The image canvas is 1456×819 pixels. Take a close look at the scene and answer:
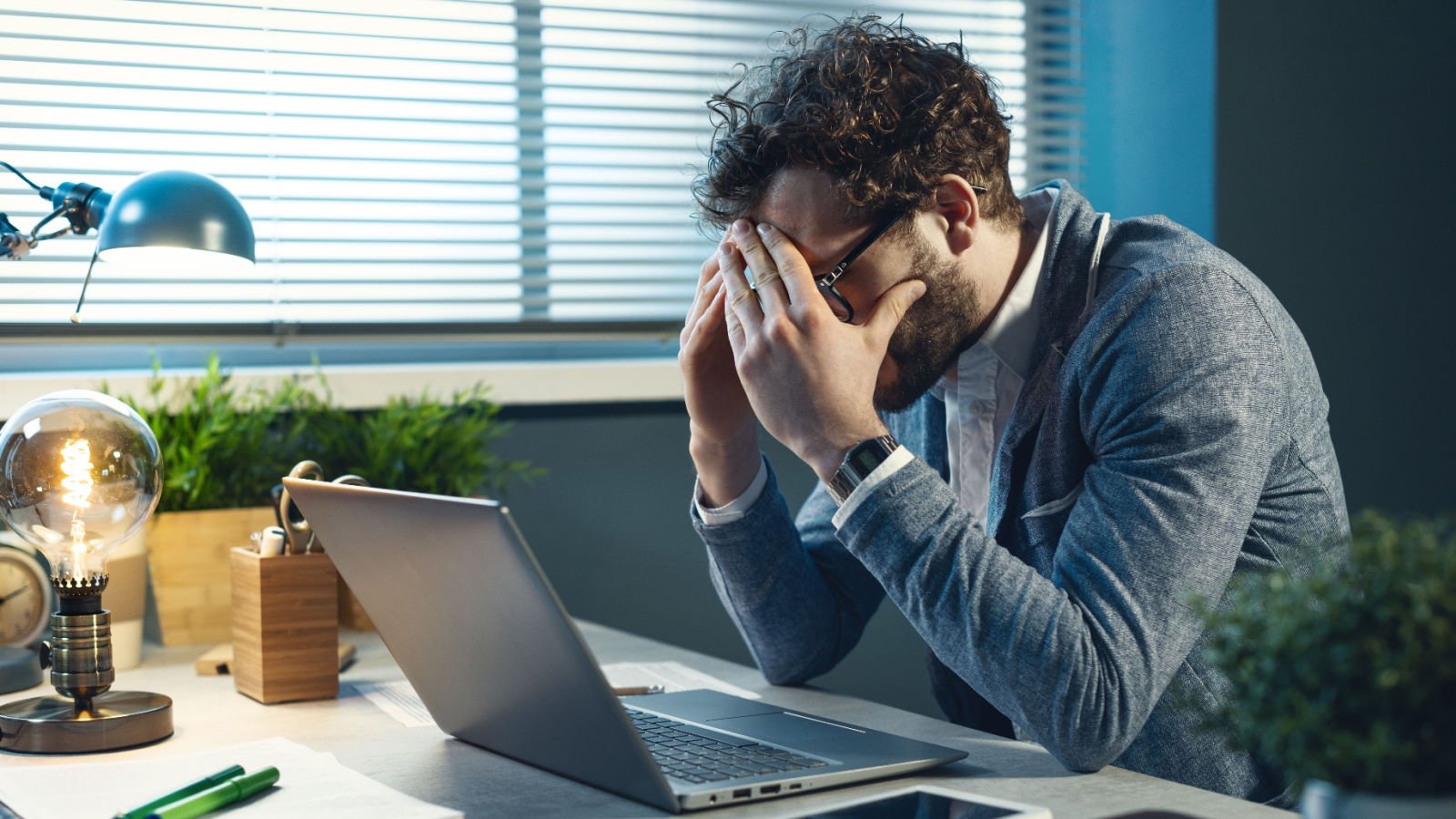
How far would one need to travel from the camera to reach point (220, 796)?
0.84 m

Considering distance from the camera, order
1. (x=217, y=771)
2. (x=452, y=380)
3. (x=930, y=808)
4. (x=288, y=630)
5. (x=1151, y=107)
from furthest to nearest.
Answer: (x=1151, y=107) → (x=452, y=380) → (x=288, y=630) → (x=217, y=771) → (x=930, y=808)

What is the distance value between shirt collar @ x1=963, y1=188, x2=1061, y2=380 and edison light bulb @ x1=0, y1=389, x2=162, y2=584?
2.64 ft

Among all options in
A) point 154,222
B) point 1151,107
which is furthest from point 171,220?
point 1151,107

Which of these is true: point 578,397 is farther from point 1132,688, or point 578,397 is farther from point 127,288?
point 1132,688

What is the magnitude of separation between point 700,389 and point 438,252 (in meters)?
0.89

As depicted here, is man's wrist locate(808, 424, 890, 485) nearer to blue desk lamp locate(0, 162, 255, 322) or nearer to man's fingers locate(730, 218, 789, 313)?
man's fingers locate(730, 218, 789, 313)

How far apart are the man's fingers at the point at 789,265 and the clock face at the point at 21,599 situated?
2.82 ft

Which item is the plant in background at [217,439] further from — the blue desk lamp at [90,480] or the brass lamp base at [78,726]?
the brass lamp base at [78,726]

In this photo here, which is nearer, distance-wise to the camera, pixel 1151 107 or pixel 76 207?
pixel 76 207

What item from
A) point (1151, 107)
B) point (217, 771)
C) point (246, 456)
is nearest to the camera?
point (217, 771)

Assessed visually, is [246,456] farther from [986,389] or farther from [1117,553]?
[1117,553]

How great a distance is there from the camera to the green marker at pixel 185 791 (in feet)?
2.64

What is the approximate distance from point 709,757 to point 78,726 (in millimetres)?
511

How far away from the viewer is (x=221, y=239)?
131cm
